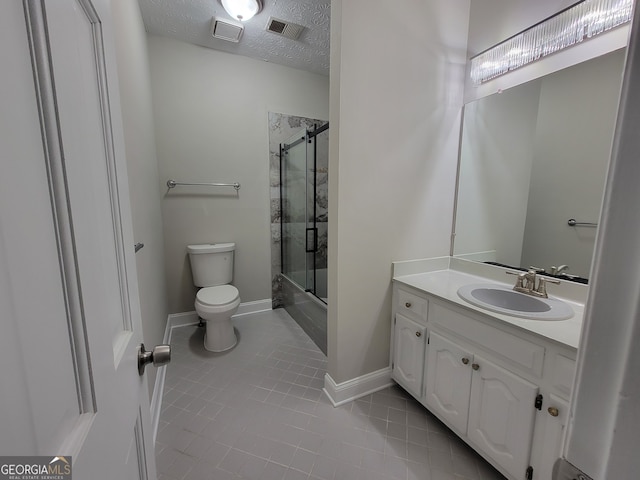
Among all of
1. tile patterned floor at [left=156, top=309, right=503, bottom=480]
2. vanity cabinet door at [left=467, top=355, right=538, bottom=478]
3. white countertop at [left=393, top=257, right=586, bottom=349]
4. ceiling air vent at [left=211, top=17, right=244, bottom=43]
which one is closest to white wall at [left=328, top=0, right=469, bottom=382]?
white countertop at [left=393, top=257, right=586, bottom=349]

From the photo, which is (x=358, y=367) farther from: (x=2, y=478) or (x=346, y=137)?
(x=2, y=478)

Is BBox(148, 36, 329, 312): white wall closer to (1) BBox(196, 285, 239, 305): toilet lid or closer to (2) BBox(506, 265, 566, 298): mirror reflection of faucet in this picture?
(1) BBox(196, 285, 239, 305): toilet lid

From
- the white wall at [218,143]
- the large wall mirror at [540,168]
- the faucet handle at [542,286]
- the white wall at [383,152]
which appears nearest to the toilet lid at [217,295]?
the white wall at [218,143]

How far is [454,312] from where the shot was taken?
1.35 meters

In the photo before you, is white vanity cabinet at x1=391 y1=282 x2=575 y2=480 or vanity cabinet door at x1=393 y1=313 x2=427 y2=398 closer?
white vanity cabinet at x1=391 y1=282 x2=575 y2=480

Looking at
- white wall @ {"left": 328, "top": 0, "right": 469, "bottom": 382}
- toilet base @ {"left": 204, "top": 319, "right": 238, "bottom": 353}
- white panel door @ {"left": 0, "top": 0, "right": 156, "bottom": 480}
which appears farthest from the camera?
toilet base @ {"left": 204, "top": 319, "right": 238, "bottom": 353}

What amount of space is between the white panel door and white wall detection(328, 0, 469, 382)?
1173 mm

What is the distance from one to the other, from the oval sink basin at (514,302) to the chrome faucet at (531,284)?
0.03 m

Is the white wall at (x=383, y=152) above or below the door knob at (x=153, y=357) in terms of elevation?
above

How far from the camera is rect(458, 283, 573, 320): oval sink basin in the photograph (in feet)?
3.72

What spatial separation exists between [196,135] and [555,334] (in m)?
2.96

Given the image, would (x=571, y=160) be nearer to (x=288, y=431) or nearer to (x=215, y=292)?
(x=288, y=431)

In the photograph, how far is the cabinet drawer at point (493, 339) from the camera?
41.0 inches

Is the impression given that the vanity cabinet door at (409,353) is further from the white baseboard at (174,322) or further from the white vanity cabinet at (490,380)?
the white baseboard at (174,322)
